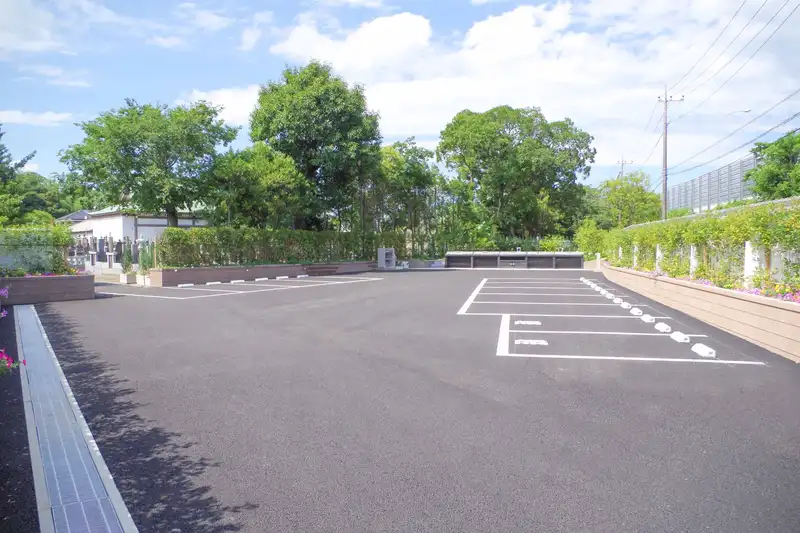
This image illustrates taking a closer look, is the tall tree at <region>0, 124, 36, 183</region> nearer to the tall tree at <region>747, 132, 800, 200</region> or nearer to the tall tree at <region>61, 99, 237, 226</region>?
the tall tree at <region>61, 99, 237, 226</region>

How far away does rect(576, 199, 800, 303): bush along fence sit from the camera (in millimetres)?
8195

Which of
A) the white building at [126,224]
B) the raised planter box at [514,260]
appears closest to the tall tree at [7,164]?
the white building at [126,224]

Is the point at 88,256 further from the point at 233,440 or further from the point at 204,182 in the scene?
the point at 233,440

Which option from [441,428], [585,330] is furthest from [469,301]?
[441,428]

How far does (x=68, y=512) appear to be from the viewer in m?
3.26

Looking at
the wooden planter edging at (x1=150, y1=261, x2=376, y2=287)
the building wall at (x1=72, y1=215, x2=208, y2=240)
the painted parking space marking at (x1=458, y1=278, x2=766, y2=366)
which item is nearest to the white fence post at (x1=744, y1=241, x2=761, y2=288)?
the painted parking space marking at (x1=458, y1=278, x2=766, y2=366)

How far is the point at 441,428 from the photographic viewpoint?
467 cm

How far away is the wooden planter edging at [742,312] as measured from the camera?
7559 mm

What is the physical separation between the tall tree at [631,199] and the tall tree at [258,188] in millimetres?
37396

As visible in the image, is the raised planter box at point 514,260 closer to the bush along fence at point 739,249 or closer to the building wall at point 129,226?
the building wall at point 129,226

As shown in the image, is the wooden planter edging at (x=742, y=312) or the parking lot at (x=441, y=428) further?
the wooden planter edging at (x=742, y=312)

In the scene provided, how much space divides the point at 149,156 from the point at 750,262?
843 inches

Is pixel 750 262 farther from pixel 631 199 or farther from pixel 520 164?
pixel 631 199

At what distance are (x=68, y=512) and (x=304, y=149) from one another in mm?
27682
